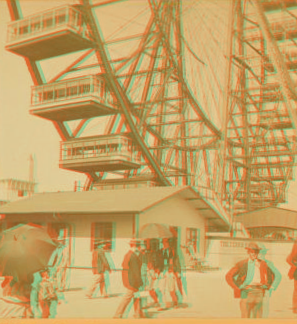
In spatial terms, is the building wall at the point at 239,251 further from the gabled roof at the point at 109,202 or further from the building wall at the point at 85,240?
the building wall at the point at 85,240

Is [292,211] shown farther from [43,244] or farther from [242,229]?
[43,244]

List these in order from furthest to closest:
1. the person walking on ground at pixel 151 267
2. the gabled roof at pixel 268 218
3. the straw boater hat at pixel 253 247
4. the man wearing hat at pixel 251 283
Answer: the gabled roof at pixel 268 218 < the straw boater hat at pixel 253 247 < the person walking on ground at pixel 151 267 < the man wearing hat at pixel 251 283

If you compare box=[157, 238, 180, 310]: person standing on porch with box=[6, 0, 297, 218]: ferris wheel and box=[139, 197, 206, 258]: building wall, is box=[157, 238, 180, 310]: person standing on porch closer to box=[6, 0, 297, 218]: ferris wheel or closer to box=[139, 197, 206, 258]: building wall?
box=[139, 197, 206, 258]: building wall

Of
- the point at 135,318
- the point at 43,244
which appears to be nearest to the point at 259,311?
the point at 135,318

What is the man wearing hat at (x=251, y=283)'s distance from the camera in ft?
16.0

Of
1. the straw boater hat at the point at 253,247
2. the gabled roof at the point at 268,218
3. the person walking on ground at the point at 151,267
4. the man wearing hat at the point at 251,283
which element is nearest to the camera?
the man wearing hat at the point at 251,283

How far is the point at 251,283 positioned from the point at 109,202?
163cm

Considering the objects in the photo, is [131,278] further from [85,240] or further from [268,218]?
[268,218]

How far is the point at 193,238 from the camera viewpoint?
5.14 metres

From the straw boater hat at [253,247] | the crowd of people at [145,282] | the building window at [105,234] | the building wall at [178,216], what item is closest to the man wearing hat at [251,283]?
the crowd of people at [145,282]

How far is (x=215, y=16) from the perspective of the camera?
17.8 feet

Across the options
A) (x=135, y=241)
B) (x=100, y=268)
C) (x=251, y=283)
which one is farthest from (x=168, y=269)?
(x=251, y=283)

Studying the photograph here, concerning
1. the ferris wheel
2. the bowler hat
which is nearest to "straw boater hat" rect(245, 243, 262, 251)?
the bowler hat

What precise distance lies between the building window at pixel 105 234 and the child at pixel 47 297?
0.54 m
